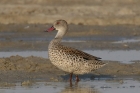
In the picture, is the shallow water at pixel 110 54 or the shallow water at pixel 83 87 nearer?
the shallow water at pixel 83 87

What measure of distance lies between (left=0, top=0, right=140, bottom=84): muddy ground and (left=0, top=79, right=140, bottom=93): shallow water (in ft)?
2.60

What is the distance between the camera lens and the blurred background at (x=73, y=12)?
33.1 meters

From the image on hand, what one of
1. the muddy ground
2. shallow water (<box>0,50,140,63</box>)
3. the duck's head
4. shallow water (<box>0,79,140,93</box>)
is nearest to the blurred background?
the muddy ground

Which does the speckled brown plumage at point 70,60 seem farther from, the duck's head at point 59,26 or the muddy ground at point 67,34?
the muddy ground at point 67,34

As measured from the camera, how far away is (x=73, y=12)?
37.7 metres

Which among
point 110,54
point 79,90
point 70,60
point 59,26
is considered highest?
point 110,54

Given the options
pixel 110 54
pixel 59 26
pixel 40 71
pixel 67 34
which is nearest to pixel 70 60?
pixel 59 26

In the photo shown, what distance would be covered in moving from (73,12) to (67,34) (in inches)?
428

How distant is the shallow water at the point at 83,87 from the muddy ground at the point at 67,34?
794 mm

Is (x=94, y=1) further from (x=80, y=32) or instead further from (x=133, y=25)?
(x=80, y=32)

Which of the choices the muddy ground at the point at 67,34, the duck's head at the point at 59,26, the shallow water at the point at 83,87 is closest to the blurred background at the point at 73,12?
the muddy ground at the point at 67,34

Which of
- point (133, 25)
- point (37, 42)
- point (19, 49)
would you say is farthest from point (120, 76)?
point (133, 25)

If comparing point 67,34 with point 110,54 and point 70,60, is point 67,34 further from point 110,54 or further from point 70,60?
point 70,60

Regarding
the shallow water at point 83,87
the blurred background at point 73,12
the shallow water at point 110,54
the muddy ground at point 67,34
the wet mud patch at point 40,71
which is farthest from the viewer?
the blurred background at point 73,12
